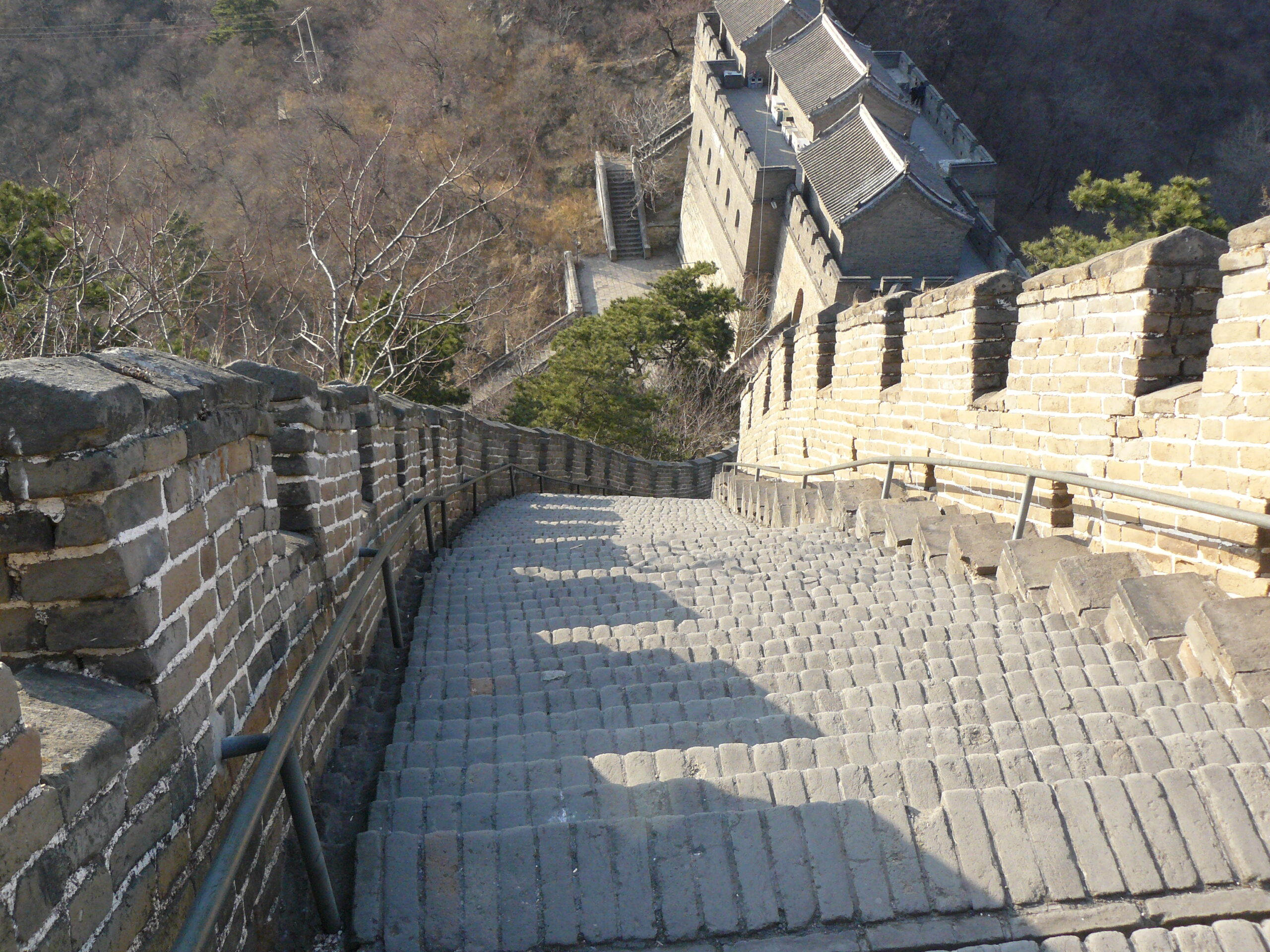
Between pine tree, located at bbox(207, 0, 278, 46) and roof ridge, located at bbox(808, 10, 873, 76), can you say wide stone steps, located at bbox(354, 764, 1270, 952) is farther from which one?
pine tree, located at bbox(207, 0, 278, 46)

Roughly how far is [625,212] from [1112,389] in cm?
3479

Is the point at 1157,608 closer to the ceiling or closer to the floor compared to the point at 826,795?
closer to the ceiling

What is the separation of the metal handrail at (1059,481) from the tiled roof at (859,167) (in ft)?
68.3

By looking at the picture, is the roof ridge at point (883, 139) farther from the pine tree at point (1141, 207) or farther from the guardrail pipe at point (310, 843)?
the guardrail pipe at point (310, 843)

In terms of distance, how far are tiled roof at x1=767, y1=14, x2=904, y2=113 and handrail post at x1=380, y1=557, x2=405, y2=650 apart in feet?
96.4

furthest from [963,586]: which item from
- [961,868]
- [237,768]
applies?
[237,768]

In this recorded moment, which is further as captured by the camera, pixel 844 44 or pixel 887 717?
pixel 844 44

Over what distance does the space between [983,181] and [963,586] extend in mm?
32473

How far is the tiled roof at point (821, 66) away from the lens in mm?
29547

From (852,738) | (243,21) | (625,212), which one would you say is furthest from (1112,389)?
(243,21)

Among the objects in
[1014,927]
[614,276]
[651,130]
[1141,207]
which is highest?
[651,130]

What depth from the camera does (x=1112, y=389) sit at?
12.3 ft

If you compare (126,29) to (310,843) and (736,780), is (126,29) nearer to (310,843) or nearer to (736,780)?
(310,843)

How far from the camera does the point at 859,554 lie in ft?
16.0
